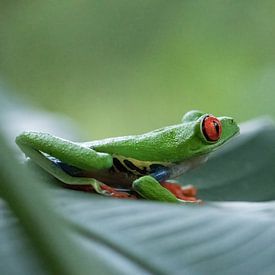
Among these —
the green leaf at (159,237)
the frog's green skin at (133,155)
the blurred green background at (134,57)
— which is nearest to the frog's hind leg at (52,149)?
the frog's green skin at (133,155)

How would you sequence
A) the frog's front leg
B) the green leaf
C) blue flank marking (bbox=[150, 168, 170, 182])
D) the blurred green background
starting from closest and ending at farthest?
the green leaf < the frog's front leg < blue flank marking (bbox=[150, 168, 170, 182]) < the blurred green background

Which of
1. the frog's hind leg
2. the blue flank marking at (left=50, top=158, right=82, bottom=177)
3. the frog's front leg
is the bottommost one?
the frog's front leg

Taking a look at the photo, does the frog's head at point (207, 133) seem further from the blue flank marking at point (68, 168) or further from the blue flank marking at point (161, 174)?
the blue flank marking at point (68, 168)

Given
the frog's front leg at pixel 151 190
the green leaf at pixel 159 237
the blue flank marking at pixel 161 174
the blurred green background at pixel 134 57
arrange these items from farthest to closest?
1. the blurred green background at pixel 134 57
2. the blue flank marking at pixel 161 174
3. the frog's front leg at pixel 151 190
4. the green leaf at pixel 159 237

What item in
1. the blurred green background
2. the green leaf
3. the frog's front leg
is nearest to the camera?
the green leaf

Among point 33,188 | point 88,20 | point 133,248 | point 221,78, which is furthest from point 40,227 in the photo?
point 88,20

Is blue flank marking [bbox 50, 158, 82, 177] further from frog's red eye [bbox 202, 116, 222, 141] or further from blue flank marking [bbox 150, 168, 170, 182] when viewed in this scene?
frog's red eye [bbox 202, 116, 222, 141]

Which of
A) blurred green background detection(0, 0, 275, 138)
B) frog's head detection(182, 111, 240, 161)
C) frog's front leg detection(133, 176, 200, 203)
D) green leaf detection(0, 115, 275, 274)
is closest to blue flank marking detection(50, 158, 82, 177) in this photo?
frog's front leg detection(133, 176, 200, 203)

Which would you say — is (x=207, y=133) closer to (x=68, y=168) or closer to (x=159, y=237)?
(x=68, y=168)
